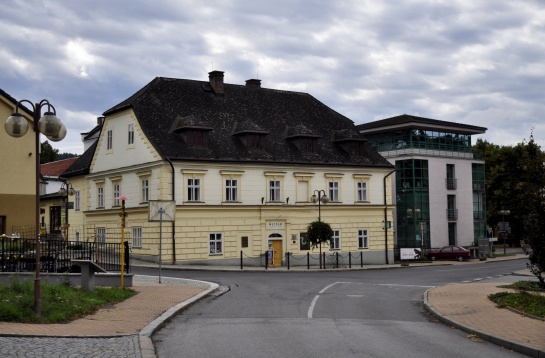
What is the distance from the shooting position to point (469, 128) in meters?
62.9

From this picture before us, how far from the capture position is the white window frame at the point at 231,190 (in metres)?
43.4

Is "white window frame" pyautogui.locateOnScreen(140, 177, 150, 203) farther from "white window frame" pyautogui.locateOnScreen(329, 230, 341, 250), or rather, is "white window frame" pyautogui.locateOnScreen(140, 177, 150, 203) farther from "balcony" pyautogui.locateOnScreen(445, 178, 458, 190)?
"balcony" pyautogui.locateOnScreen(445, 178, 458, 190)

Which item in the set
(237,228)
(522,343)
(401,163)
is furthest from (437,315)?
(401,163)

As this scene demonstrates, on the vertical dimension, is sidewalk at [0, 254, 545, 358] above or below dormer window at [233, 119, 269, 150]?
below

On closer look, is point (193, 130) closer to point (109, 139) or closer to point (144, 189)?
point (144, 189)

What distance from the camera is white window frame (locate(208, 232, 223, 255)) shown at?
139 feet

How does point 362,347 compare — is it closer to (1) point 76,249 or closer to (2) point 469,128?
(1) point 76,249

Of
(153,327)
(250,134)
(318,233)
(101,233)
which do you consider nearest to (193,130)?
(250,134)

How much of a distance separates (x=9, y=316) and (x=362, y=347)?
6.73m

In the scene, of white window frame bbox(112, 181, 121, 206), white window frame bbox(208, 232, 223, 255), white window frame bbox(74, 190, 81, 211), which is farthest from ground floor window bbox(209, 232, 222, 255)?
white window frame bbox(74, 190, 81, 211)

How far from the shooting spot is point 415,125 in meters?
58.5

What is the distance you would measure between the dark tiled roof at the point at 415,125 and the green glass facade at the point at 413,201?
3068mm

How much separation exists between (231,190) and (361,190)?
424 inches

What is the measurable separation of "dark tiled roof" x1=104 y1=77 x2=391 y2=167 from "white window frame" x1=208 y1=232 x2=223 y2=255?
475 centimetres
